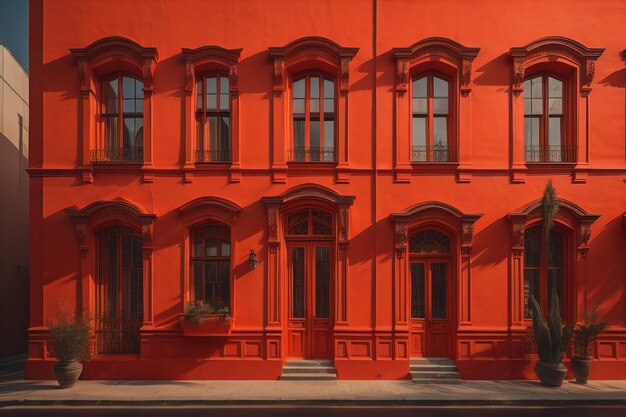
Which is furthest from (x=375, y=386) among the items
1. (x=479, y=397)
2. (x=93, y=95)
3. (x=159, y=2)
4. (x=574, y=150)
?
(x=159, y=2)

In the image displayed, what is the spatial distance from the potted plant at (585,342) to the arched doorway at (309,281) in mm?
6107

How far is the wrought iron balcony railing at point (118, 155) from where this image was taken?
12203mm

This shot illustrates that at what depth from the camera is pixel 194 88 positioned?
1216 centimetres

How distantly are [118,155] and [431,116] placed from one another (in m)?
8.47

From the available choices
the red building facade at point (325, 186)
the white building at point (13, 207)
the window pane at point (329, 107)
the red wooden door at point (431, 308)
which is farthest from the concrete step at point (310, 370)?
the white building at point (13, 207)

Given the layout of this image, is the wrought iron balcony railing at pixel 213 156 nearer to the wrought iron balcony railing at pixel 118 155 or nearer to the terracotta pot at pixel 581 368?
the wrought iron balcony railing at pixel 118 155

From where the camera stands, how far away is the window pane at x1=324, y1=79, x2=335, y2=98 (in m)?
12.3

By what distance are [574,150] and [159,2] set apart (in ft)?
38.4

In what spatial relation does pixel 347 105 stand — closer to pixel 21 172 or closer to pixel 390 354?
pixel 390 354

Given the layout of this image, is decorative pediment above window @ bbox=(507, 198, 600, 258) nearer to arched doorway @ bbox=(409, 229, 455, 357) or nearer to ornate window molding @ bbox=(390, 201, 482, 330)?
ornate window molding @ bbox=(390, 201, 482, 330)

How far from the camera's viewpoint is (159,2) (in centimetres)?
1212

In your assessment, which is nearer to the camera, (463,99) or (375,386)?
(375,386)

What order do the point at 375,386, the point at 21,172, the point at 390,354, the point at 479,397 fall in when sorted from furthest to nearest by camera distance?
the point at 21,172 < the point at 390,354 < the point at 375,386 < the point at 479,397

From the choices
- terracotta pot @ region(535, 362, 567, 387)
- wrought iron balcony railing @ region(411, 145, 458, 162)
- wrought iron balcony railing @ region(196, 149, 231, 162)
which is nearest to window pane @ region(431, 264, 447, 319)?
terracotta pot @ region(535, 362, 567, 387)
